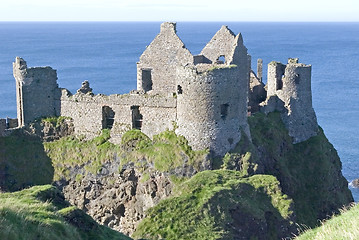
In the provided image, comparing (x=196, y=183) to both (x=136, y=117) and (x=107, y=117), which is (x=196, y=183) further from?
(x=107, y=117)

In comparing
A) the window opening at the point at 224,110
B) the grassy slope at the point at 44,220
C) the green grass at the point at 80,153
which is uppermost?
the window opening at the point at 224,110

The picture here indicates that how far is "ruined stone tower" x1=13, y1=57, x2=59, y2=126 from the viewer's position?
39.7 meters

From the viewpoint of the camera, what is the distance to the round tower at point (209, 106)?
34.9 m

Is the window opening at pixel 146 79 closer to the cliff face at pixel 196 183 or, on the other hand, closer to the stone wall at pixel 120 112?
the stone wall at pixel 120 112

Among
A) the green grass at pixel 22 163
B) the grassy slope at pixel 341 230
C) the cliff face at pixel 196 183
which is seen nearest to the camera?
the grassy slope at pixel 341 230

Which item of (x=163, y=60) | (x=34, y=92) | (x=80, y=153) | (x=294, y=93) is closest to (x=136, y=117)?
(x=80, y=153)

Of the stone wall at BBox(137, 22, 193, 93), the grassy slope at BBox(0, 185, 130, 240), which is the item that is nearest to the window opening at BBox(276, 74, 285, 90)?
the stone wall at BBox(137, 22, 193, 93)

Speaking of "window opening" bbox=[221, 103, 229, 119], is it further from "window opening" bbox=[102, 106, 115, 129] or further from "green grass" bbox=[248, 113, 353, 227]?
"window opening" bbox=[102, 106, 115, 129]

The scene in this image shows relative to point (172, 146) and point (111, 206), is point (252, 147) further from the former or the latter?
point (111, 206)

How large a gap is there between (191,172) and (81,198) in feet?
24.4

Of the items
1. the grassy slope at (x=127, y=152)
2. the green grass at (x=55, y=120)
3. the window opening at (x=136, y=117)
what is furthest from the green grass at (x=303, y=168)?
the green grass at (x=55, y=120)

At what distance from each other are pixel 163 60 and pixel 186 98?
7.65 m

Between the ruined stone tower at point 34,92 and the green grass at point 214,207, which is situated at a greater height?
the ruined stone tower at point 34,92

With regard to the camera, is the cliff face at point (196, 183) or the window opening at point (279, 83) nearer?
the cliff face at point (196, 183)
